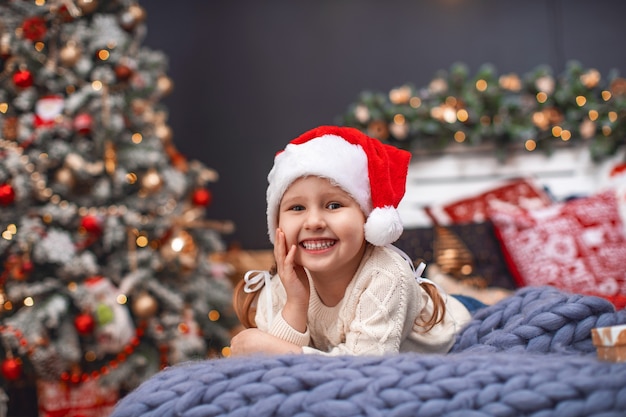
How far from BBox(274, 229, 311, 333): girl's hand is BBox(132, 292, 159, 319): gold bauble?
133 centimetres

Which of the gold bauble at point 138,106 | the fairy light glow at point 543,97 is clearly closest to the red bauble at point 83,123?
the gold bauble at point 138,106

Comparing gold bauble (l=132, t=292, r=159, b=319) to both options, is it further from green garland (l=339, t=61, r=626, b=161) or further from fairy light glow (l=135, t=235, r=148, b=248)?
green garland (l=339, t=61, r=626, b=161)

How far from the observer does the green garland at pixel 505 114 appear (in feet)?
9.41

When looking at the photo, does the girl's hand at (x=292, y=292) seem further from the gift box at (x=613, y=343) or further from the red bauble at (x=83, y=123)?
the red bauble at (x=83, y=123)

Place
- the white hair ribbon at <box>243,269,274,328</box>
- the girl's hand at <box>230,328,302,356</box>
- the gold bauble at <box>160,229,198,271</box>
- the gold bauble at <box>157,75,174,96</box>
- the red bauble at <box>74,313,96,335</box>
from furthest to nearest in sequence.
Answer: the gold bauble at <box>157,75,174,96</box>
the gold bauble at <box>160,229,198,271</box>
the red bauble at <box>74,313,96,335</box>
the white hair ribbon at <box>243,269,274,328</box>
the girl's hand at <box>230,328,302,356</box>

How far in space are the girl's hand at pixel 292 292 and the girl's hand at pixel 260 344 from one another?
6 centimetres

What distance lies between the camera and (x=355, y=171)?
43.9 inches

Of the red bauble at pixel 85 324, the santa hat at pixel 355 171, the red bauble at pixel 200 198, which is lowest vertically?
the red bauble at pixel 85 324

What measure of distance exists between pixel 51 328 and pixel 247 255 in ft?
4.31

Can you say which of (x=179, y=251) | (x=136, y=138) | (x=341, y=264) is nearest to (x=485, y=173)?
(x=179, y=251)

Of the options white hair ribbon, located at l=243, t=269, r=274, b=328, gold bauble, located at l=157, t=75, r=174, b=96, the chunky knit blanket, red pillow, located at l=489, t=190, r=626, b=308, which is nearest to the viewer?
the chunky knit blanket

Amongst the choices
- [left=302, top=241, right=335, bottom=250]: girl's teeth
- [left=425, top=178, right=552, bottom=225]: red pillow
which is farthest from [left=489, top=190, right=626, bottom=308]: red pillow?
[left=302, top=241, right=335, bottom=250]: girl's teeth

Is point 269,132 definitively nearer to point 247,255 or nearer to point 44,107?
point 247,255

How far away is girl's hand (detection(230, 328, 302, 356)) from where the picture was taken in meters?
1.00
